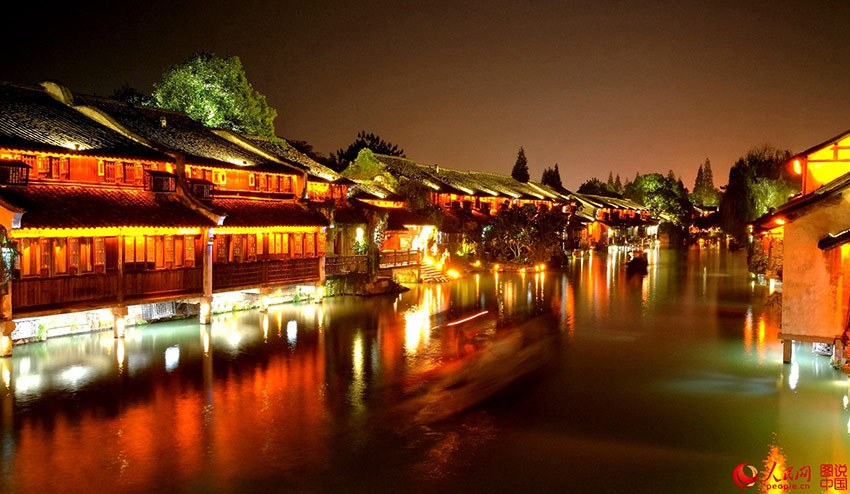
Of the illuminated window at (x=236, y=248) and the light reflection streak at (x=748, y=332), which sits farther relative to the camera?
the illuminated window at (x=236, y=248)

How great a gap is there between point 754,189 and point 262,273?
120 feet

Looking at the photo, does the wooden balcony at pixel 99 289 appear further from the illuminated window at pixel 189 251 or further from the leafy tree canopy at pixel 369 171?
the leafy tree canopy at pixel 369 171

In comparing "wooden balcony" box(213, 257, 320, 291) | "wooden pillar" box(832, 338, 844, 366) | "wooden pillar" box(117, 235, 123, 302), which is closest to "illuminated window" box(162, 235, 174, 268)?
"wooden balcony" box(213, 257, 320, 291)

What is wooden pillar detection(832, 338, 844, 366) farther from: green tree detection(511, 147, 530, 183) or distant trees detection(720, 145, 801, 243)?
green tree detection(511, 147, 530, 183)

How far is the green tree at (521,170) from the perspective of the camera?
82.6m

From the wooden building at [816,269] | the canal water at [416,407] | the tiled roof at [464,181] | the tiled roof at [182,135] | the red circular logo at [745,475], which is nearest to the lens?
the red circular logo at [745,475]

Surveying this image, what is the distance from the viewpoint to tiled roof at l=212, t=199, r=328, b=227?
26234 mm

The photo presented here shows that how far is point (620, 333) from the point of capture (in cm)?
2341

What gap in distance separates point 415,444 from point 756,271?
40040mm

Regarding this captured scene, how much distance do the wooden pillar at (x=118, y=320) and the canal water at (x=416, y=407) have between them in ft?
1.70

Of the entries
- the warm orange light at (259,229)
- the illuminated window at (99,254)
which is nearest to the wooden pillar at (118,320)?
the illuminated window at (99,254)

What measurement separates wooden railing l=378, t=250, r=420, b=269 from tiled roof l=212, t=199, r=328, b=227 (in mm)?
7456

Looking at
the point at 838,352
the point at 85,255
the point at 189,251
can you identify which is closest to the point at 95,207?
the point at 85,255

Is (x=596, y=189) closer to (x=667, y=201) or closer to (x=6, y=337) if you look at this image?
(x=667, y=201)
